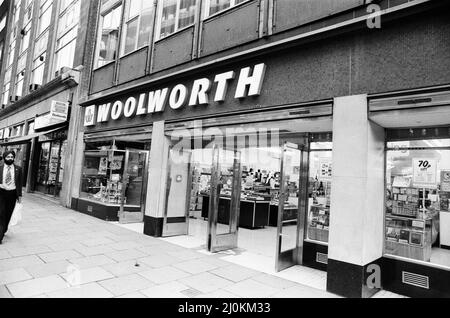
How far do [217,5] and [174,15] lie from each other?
69.3 inches

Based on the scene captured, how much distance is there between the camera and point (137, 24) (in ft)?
33.9

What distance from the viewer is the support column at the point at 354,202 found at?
4.57 m

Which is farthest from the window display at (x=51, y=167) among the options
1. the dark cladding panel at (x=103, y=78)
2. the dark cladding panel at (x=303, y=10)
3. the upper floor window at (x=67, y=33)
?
the dark cladding panel at (x=303, y=10)

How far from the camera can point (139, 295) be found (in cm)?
422

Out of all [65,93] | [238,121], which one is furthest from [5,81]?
[238,121]

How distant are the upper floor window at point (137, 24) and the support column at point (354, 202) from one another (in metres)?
7.15

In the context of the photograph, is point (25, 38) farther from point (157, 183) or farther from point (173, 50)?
point (157, 183)

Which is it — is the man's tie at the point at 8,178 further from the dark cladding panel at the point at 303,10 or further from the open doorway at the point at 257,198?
the dark cladding panel at the point at 303,10

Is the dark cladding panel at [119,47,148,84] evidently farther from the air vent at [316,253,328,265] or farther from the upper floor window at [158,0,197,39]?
the air vent at [316,253,328,265]

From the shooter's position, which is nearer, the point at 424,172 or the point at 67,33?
the point at 424,172

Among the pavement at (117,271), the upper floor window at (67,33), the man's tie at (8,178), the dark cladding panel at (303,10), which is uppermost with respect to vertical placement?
the upper floor window at (67,33)

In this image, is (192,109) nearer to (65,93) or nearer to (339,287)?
(339,287)

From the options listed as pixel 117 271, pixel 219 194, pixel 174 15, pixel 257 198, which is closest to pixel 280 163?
pixel 219 194
